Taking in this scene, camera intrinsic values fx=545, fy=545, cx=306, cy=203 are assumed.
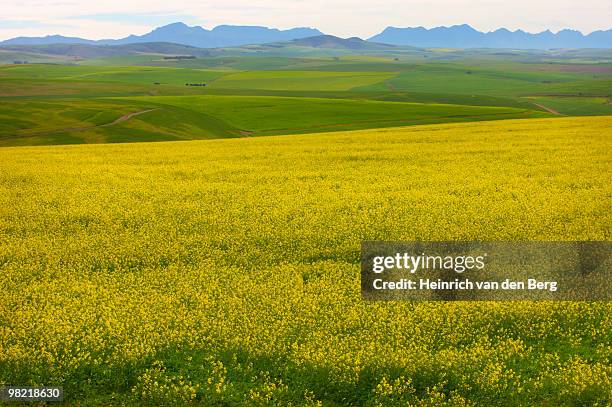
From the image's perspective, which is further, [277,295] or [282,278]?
[282,278]


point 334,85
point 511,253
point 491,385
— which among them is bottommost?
point 491,385

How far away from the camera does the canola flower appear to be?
32.1 feet

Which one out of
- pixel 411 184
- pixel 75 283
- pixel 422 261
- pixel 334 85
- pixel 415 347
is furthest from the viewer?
pixel 334 85

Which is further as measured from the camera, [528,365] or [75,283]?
[75,283]

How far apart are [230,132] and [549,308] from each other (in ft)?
203

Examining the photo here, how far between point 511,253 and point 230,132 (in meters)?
59.2

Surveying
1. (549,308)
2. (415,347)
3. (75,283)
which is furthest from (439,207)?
(75,283)

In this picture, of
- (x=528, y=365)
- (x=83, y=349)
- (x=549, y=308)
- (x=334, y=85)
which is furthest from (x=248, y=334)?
(x=334, y=85)

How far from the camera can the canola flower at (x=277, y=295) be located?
9789mm

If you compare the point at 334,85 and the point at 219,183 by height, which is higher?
the point at 334,85

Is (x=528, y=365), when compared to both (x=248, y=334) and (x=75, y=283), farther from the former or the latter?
(x=75, y=283)

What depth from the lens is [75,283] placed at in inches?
527

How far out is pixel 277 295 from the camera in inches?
502

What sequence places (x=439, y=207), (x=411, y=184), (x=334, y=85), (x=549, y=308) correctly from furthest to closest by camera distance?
(x=334, y=85), (x=411, y=184), (x=439, y=207), (x=549, y=308)
